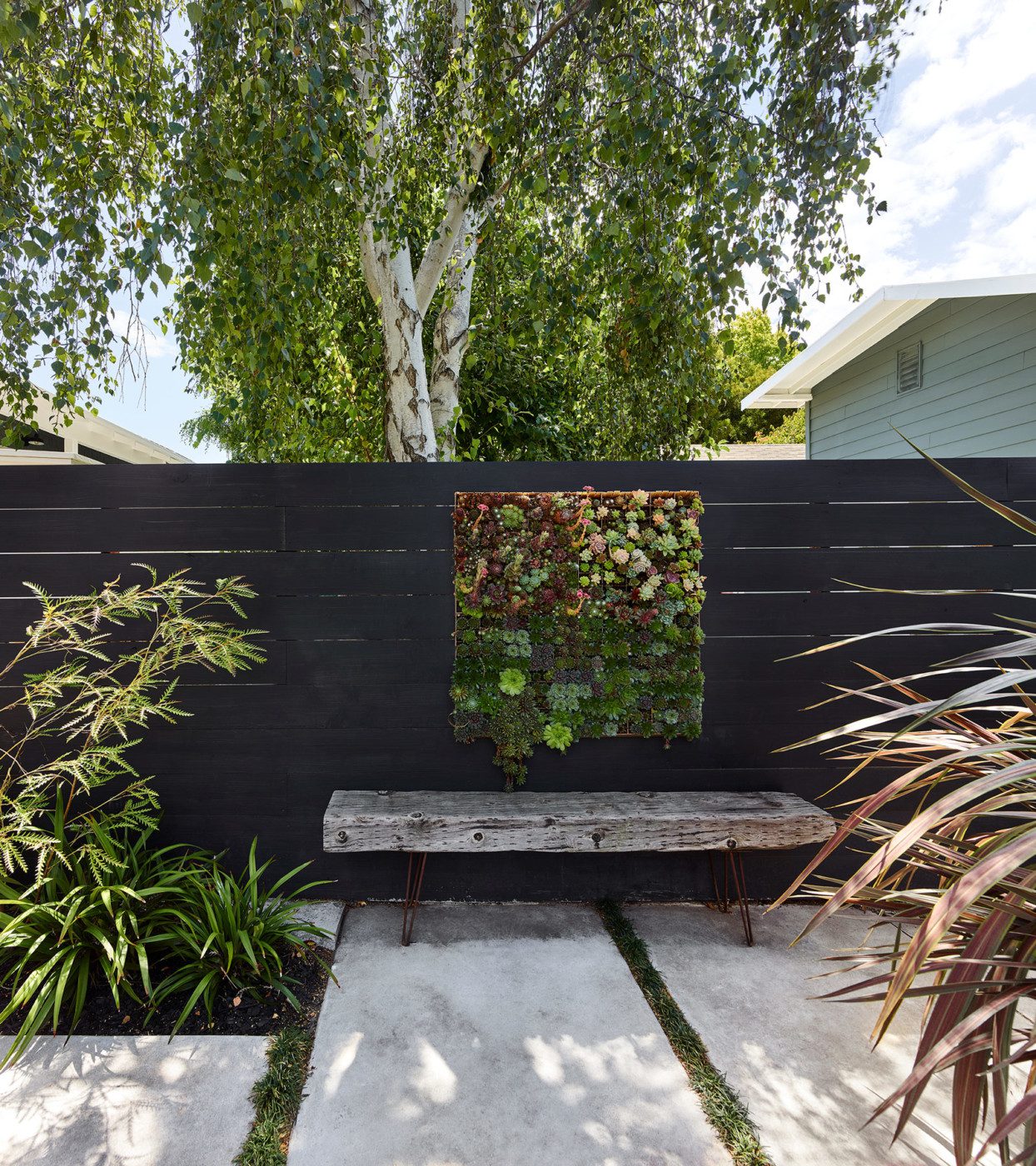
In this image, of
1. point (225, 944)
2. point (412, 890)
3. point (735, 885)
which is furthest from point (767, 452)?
point (225, 944)

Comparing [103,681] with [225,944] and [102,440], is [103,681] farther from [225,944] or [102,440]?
[102,440]

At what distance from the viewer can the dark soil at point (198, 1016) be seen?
179 centimetres

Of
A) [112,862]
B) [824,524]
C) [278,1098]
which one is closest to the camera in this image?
[278,1098]

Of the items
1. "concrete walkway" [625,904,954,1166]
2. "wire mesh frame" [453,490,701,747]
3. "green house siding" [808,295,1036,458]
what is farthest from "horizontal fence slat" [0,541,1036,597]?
"green house siding" [808,295,1036,458]

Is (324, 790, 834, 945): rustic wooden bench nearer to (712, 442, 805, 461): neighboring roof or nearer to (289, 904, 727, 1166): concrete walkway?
(289, 904, 727, 1166): concrete walkway

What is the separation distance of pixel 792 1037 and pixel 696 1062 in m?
0.31

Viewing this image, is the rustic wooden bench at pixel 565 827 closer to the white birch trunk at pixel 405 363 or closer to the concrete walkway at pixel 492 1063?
the concrete walkway at pixel 492 1063

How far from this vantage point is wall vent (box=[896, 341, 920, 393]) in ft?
16.1

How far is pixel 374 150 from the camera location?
3387 mm

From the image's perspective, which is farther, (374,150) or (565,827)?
(374,150)

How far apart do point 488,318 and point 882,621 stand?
A: 2813 mm

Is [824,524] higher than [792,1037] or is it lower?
higher

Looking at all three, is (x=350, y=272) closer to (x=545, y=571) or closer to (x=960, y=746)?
(x=545, y=571)

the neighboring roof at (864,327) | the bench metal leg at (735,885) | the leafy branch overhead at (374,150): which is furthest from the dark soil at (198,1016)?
the neighboring roof at (864,327)
